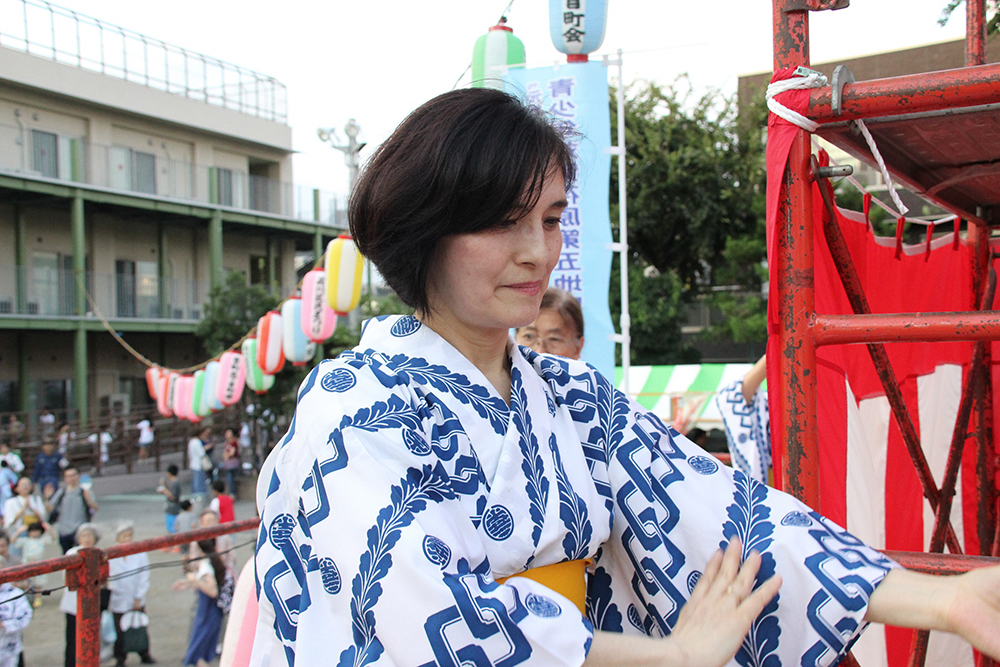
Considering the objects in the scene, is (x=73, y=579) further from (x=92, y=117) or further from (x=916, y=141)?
(x=92, y=117)

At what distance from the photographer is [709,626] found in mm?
1018

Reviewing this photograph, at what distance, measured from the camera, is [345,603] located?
892mm

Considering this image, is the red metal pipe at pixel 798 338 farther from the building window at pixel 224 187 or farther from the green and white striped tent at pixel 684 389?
the building window at pixel 224 187

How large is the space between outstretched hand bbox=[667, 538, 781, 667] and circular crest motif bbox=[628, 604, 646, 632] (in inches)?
6.9

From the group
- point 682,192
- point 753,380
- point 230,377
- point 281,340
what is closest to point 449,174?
point 753,380

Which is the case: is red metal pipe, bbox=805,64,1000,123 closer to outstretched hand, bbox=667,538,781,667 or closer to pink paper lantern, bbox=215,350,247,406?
outstretched hand, bbox=667,538,781,667

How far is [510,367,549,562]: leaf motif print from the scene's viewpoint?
3.39 feet

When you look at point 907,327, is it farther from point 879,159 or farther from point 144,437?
point 144,437

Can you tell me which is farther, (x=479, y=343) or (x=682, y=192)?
(x=682, y=192)

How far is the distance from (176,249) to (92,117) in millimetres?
3671

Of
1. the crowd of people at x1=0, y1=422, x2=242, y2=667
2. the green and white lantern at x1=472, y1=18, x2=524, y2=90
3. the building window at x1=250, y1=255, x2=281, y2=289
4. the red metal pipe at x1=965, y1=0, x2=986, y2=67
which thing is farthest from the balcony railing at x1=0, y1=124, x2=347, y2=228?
the red metal pipe at x1=965, y1=0, x2=986, y2=67

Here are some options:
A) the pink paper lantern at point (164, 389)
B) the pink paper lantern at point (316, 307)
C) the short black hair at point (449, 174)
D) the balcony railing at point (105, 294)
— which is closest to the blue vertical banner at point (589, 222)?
the short black hair at point (449, 174)

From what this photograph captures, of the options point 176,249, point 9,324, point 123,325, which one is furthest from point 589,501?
point 176,249

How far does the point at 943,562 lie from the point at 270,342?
8.68 meters
